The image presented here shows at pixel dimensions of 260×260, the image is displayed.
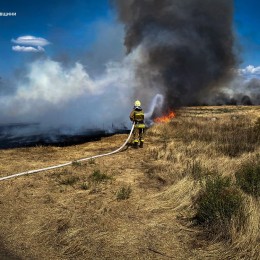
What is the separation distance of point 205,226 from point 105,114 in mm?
22238

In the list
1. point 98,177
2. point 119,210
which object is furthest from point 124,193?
point 98,177

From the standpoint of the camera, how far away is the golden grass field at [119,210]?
538cm

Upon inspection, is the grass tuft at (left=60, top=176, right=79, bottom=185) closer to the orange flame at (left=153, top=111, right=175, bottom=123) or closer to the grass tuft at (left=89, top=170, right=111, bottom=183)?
the grass tuft at (left=89, top=170, right=111, bottom=183)

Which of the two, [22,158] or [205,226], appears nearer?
[205,226]

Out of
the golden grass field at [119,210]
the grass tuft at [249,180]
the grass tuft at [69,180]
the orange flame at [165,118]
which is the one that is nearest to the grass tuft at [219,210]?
the golden grass field at [119,210]

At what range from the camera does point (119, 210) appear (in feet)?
23.1

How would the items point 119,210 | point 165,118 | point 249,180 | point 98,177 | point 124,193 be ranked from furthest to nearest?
point 165,118, point 98,177, point 249,180, point 124,193, point 119,210

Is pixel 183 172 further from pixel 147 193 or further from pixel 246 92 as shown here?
pixel 246 92

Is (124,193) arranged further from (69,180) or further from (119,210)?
(69,180)

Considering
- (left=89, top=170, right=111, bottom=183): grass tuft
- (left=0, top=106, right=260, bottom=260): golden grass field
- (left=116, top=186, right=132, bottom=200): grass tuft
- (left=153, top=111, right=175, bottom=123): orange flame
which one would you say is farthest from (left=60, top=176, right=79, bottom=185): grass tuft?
(left=153, top=111, right=175, bottom=123): orange flame

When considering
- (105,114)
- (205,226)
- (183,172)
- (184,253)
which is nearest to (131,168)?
(183,172)

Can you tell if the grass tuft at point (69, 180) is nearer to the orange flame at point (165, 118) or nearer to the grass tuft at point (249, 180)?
the grass tuft at point (249, 180)

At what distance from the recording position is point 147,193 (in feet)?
27.2

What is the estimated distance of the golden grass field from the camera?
538 cm
